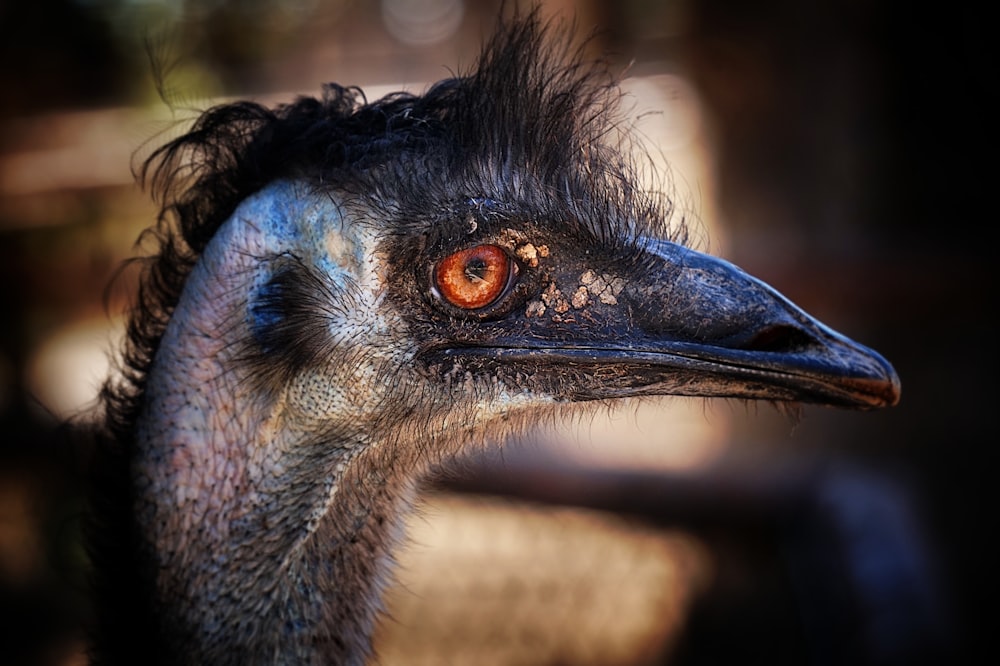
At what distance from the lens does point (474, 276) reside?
5.48 feet

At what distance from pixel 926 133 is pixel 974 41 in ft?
1.53

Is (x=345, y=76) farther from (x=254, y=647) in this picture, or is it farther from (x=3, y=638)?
(x=254, y=647)

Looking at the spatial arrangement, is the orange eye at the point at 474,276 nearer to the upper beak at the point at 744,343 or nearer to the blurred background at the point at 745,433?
the upper beak at the point at 744,343

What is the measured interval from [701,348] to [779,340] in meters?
→ 0.14

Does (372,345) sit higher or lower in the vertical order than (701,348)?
lower

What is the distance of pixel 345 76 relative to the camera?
9.10 m

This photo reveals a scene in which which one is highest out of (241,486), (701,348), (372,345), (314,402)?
(701,348)

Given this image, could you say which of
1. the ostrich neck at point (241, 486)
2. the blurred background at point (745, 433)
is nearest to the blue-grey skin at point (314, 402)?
the ostrich neck at point (241, 486)

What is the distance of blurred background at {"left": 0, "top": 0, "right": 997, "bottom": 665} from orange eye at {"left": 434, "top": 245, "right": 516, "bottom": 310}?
1.64m

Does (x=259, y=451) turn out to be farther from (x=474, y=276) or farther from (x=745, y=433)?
(x=745, y=433)

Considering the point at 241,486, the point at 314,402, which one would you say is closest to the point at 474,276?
the point at 314,402

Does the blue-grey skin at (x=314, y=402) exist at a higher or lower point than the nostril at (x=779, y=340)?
lower

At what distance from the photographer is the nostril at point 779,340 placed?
63.2 inches

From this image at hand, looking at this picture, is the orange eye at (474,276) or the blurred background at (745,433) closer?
the orange eye at (474,276)
